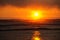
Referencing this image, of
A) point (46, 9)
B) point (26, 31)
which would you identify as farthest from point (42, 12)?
point (26, 31)

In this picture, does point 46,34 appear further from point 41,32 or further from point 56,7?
point 56,7

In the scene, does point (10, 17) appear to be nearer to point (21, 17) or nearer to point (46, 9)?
point (21, 17)

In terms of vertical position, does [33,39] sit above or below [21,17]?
below

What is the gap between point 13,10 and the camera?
86 cm

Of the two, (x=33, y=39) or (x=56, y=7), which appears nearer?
(x=33, y=39)

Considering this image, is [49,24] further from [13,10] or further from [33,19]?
[13,10]

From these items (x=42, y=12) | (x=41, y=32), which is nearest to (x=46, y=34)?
(x=41, y=32)

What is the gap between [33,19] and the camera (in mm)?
796

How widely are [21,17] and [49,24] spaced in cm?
15

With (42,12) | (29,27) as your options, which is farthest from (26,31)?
(42,12)

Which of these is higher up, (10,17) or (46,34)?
(10,17)

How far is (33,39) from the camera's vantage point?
0.79 metres

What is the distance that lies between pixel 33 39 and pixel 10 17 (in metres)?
0.16

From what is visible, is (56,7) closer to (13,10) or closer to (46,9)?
(46,9)
